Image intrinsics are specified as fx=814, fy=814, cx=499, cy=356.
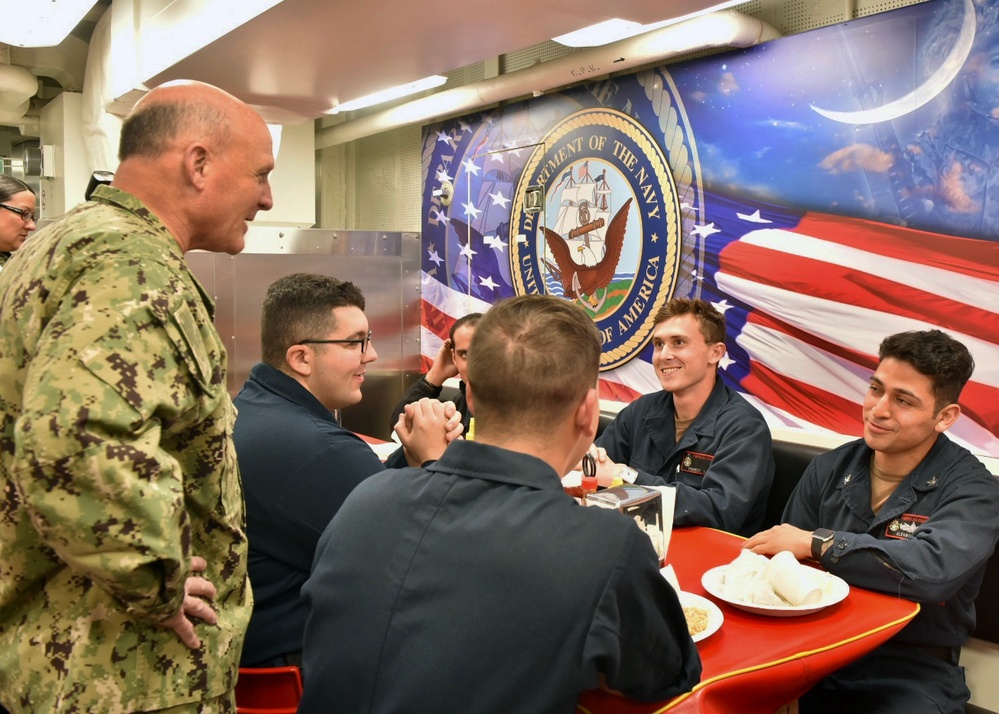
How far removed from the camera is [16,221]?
3.55m

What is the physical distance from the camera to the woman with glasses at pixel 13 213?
353 cm

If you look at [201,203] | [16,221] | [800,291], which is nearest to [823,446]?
[800,291]

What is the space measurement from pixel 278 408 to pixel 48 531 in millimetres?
887

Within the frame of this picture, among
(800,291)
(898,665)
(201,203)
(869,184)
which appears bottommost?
(898,665)

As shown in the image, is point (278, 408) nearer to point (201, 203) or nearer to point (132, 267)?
point (201, 203)

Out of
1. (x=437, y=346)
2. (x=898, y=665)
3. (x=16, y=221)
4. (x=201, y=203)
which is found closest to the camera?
(x=201, y=203)

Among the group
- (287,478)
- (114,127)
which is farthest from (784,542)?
(114,127)

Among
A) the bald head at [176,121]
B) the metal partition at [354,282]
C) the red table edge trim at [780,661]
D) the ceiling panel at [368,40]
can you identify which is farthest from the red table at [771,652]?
the metal partition at [354,282]

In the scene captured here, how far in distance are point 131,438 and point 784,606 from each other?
132 cm

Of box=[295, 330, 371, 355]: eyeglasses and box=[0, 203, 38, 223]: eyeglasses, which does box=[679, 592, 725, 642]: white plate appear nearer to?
box=[295, 330, 371, 355]: eyeglasses

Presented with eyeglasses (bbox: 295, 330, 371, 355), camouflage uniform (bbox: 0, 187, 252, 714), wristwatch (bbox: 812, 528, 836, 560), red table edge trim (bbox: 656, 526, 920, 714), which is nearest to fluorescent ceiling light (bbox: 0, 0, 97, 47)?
eyeglasses (bbox: 295, 330, 371, 355)

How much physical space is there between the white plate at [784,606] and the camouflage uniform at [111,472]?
1.01 metres

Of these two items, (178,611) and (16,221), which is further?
(16,221)

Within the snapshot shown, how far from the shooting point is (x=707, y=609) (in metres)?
1.70
